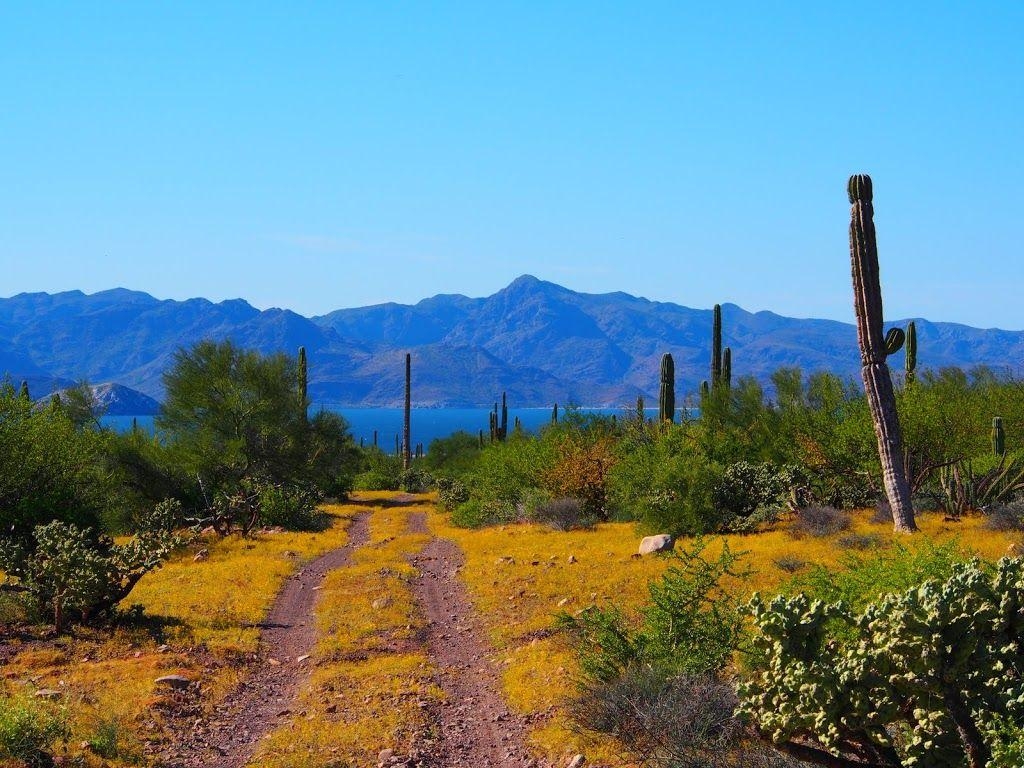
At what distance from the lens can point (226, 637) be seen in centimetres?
1379

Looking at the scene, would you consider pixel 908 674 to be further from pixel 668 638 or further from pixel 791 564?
pixel 791 564

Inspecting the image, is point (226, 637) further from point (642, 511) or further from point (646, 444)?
point (646, 444)

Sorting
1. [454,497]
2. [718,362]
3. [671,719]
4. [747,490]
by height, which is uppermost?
[718,362]

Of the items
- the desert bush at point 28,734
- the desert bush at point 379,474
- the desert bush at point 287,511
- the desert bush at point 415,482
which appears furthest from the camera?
the desert bush at point 379,474

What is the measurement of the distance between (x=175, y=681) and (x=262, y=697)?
1037 mm

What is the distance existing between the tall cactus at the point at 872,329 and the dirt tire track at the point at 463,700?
10375mm

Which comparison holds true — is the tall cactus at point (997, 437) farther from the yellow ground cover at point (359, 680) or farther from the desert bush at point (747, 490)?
the yellow ground cover at point (359, 680)

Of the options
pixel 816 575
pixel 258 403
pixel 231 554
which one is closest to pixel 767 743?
pixel 816 575

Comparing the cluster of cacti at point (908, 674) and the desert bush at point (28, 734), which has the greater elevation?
the cluster of cacti at point (908, 674)

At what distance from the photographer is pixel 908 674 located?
594cm

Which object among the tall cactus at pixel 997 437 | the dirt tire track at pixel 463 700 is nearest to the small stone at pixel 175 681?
the dirt tire track at pixel 463 700

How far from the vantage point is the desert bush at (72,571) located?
1319 cm

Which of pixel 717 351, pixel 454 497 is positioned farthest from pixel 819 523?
pixel 717 351

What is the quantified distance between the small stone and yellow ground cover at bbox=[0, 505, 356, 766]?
0.41 feet
